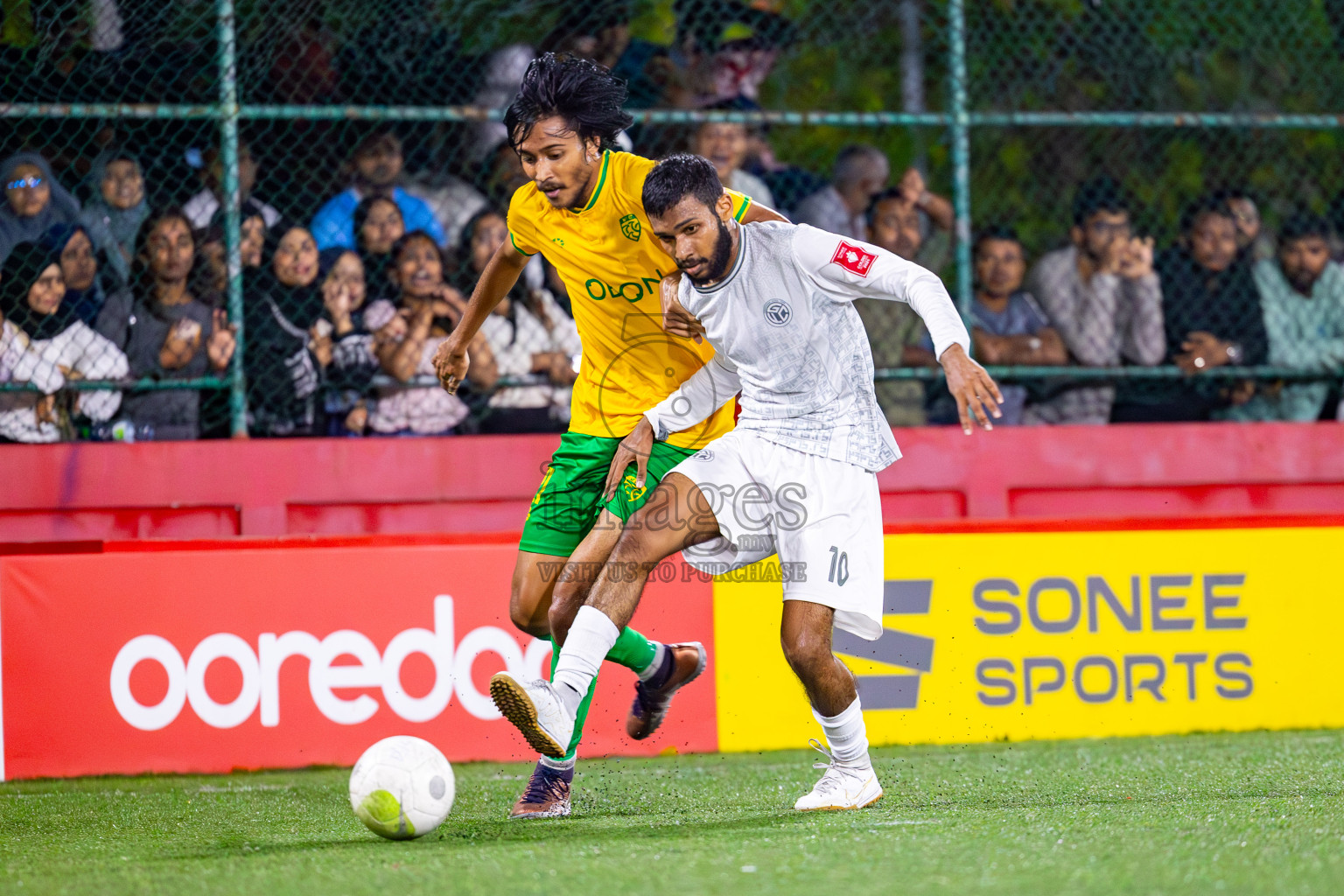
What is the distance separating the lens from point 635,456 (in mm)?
4617

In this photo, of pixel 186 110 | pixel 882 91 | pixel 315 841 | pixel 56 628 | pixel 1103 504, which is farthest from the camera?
pixel 882 91

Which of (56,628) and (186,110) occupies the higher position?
(186,110)

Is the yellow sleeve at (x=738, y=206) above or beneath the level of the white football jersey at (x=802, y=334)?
above

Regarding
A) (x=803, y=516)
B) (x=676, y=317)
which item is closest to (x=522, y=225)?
(x=676, y=317)

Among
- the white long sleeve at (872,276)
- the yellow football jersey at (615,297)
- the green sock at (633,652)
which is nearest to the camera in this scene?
the white long sleeve at (872,276)

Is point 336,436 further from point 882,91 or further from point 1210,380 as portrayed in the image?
point 1210,380

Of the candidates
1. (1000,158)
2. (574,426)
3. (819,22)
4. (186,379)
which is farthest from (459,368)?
(1000,158)

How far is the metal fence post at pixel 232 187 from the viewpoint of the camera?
21.5 ft

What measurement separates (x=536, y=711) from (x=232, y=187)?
362 centimetres

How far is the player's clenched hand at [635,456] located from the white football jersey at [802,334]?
0.34 meters

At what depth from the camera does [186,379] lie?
657 centimetres

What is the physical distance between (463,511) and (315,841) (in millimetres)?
2870

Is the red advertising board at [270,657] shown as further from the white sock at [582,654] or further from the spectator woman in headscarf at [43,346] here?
the white sock at [582,654]

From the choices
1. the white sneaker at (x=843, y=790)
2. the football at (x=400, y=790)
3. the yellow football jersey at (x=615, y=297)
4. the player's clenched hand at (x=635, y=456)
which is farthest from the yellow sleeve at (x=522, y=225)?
the white sneaker at (x=843, y=790)
